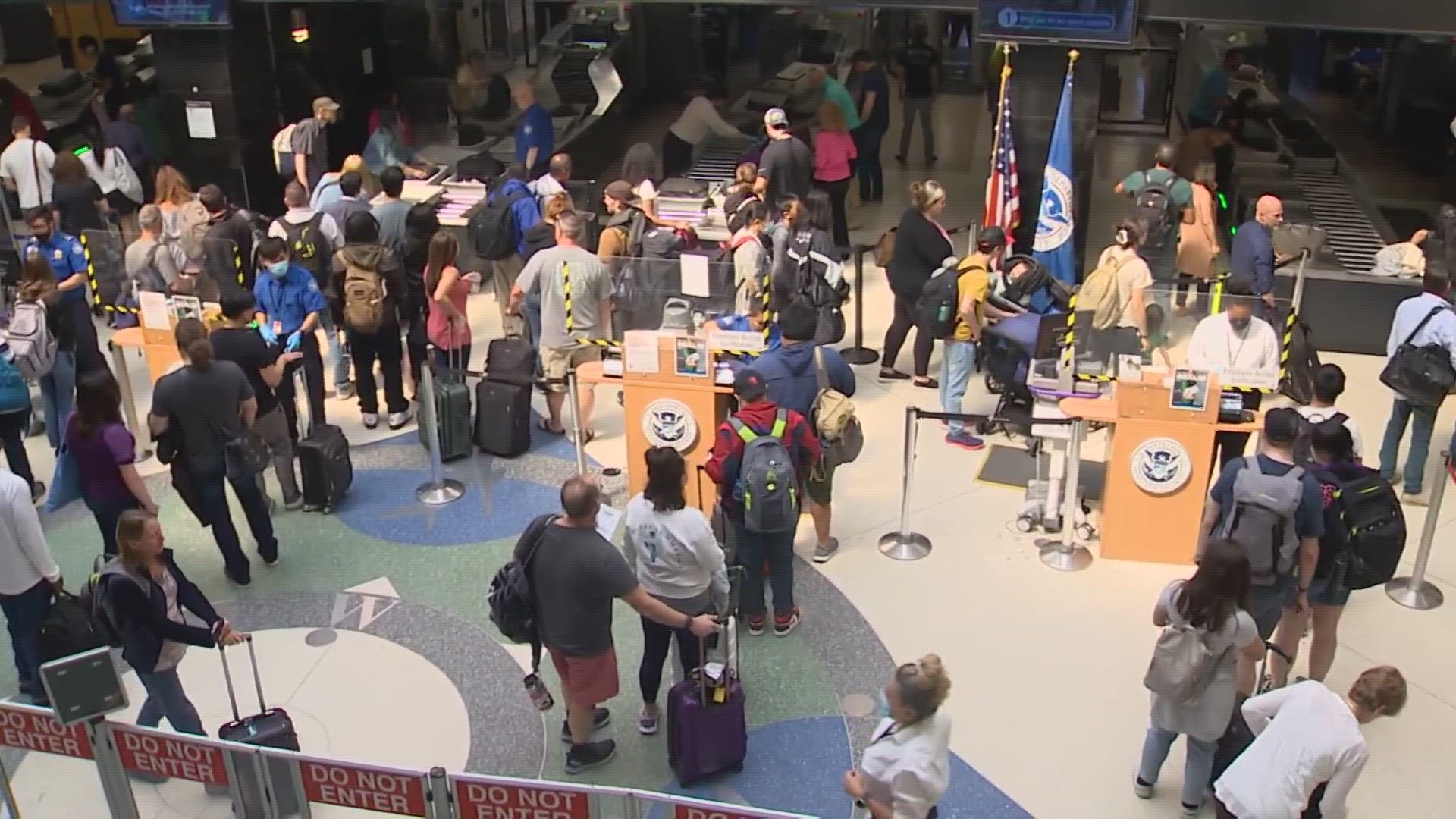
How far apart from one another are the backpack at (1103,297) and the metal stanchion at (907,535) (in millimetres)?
1363

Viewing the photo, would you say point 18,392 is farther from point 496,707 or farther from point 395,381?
point 496,707

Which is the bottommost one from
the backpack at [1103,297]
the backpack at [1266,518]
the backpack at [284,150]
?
the backpack at [1266,518]

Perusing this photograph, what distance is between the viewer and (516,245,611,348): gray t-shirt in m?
8.80

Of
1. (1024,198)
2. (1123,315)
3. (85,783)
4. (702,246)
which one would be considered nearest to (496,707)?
(85,783)

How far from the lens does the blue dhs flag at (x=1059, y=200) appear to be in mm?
10805

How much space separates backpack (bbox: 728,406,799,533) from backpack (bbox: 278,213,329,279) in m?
4.18

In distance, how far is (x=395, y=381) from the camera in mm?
9469

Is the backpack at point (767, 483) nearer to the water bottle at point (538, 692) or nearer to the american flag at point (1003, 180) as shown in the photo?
the water bottle at point (538, 692)

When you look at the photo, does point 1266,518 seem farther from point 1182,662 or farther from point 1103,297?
point 1103,297

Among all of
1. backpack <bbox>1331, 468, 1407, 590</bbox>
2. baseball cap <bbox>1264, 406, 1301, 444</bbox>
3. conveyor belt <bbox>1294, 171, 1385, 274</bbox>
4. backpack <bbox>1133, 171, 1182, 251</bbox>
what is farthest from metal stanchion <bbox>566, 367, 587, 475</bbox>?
conveyor belt <bbox>1294, 171, 1385, 274</bbox>

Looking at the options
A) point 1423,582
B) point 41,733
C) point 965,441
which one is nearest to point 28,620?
point 41,733

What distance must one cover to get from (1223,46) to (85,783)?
14876 millimetres

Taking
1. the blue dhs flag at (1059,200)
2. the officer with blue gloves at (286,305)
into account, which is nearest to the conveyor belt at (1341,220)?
the blue dhs flag at (1059,200)

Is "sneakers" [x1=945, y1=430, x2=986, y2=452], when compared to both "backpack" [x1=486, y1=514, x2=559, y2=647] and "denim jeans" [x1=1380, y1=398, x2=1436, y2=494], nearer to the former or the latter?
"denim jeans" [x1=1380, y1=398, x2=1436, y2=494]
